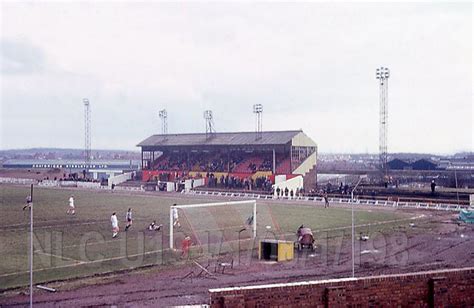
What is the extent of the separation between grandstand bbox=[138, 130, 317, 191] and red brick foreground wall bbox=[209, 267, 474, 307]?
47.0m

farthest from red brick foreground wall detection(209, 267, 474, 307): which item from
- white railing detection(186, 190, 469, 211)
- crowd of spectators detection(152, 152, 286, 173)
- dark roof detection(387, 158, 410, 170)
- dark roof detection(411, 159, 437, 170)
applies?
dark roof detection(387, 158, 410, 170)

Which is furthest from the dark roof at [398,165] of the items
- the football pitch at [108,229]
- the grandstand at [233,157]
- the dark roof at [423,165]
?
the football pitch at [108,229]

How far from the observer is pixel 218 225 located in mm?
33188

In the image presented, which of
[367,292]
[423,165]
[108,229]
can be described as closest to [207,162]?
[423,165]

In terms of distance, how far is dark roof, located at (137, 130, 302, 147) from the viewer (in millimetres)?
65938

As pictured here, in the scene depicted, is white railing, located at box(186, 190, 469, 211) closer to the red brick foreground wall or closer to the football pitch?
the football pitch

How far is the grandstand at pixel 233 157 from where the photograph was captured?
209ft

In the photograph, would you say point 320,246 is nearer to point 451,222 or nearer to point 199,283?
point 199,283

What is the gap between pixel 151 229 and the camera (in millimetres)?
30750

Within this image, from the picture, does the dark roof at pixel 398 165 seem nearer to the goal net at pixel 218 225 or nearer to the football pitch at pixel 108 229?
the football pitch at pixel 108 229

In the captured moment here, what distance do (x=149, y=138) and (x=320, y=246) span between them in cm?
5741

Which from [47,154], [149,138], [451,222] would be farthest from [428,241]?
[149,138]

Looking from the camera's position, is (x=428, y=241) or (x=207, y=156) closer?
(x=428, y=241)

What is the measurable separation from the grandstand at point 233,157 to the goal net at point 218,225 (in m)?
20.9
